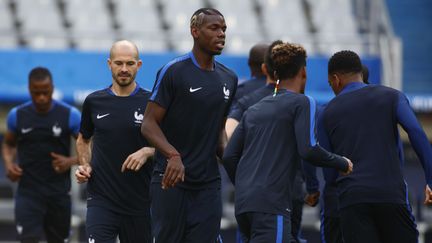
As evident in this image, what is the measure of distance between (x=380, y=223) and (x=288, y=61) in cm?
128

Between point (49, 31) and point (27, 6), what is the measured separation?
1820 millimetres

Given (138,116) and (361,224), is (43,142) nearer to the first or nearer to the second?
(138,116)

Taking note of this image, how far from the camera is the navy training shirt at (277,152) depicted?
6727 millimetres

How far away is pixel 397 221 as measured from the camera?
700cm

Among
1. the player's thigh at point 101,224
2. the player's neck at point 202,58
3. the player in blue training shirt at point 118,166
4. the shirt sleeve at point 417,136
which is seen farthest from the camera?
the player in blue training shirt at point 118,166

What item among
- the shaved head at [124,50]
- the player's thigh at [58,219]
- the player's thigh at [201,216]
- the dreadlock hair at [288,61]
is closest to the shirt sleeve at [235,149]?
the player's thigh at [201,216]

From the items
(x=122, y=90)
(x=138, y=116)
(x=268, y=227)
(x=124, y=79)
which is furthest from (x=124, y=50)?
(x=268, y=227)

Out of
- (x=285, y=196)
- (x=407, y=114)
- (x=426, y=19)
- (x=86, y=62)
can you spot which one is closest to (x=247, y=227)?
(x=285, y=196)

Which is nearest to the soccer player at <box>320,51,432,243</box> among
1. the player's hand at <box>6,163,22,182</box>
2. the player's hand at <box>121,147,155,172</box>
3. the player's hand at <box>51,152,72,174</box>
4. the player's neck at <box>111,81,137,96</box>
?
the player's hand at <box>121,147,155,172</box>

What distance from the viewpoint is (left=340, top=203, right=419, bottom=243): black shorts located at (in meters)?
7.00

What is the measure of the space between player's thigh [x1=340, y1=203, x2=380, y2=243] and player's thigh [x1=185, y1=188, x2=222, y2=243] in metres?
0.93

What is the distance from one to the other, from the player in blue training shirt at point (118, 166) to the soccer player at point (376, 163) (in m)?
1.66

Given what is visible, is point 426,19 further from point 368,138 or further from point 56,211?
point 368,138

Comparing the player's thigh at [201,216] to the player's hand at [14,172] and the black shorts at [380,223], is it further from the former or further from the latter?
the player's hand at [14,172]
